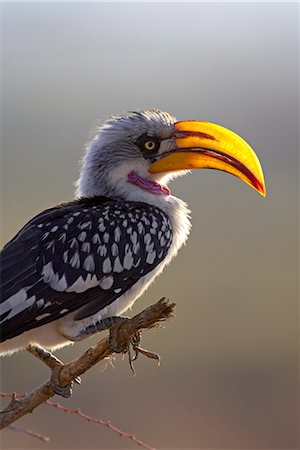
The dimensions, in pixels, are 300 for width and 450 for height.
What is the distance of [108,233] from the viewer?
5641 millimetres

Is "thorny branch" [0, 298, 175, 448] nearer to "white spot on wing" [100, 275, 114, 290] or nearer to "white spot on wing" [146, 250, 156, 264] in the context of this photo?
"white spot on wing" [100, 275, 114, 290]

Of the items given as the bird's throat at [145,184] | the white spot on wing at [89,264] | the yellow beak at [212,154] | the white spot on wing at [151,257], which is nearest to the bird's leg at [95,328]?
the white spot on wing at [89,264]

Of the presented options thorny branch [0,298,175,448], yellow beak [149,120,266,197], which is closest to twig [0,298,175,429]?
thorny branch [0,298,175,448]

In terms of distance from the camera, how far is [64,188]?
2191 centimetres

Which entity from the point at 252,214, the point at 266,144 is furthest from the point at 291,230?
the point at 266,144

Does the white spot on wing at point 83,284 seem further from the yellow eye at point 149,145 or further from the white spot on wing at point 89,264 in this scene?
the yellow eye at point 149,145

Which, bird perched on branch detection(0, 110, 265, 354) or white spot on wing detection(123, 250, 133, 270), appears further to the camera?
white spot on wing detection(123, 250, 133, 270)

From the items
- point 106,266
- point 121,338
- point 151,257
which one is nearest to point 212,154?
point 151,257

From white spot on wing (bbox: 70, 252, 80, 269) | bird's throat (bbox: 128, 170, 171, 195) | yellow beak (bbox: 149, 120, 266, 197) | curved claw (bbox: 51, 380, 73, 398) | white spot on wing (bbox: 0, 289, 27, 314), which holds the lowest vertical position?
curved claw (bbox: 51, 380, 73, 398)

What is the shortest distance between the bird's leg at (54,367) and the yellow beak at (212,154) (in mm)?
1200

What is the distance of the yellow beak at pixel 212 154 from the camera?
19.7ft

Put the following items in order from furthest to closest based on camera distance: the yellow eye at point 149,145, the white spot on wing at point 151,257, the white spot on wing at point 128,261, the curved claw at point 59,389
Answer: the yellow eye at point 149,145, the white spot on wing at point 151,257, the white spot on wing at point 128,261, the curved claw at point 59,389

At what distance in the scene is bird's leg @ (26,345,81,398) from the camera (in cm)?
522

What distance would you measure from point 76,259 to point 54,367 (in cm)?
52
